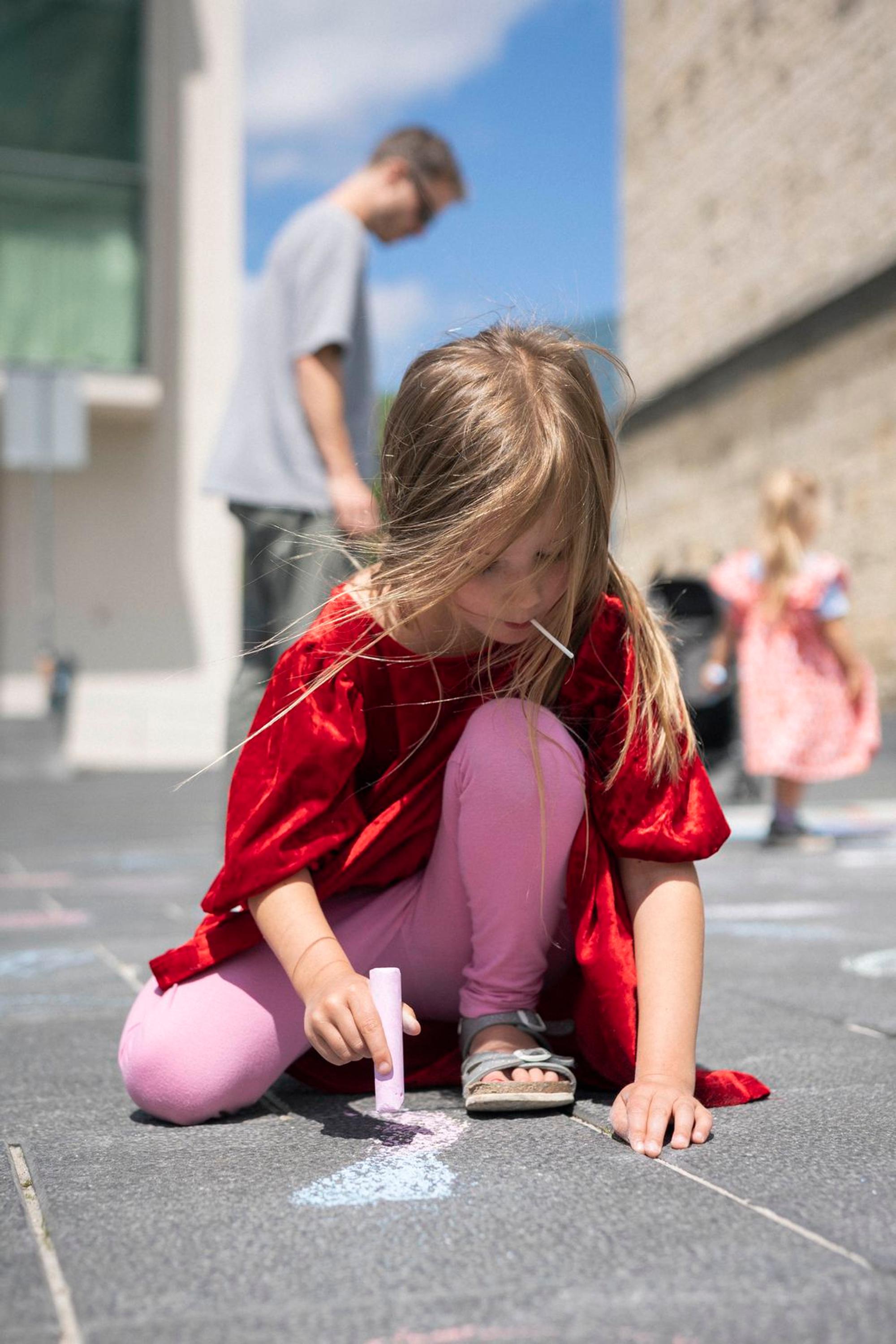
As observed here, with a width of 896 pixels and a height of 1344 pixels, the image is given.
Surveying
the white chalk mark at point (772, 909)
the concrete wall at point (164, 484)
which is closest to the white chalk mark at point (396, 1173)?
the white chalk mark at point (772, 909)

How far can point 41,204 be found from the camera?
38.9 feet

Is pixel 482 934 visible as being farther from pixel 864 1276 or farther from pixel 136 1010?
pixel 864 1276

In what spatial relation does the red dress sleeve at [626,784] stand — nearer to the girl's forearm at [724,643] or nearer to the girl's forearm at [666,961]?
the girl's forearm at [666,961]

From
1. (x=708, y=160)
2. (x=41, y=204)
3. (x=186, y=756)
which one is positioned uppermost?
(x=708, y=160)

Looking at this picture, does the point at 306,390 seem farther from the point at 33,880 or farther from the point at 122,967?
the point at 33,880

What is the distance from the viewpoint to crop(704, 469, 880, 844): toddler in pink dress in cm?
578

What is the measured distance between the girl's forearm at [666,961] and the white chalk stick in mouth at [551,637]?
11.0 inches

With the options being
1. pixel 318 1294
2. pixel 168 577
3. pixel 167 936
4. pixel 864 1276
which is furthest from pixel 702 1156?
pixel 168 577

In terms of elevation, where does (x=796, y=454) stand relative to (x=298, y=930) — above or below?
above

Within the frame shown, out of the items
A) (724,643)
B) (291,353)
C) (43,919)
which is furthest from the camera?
(724,643)

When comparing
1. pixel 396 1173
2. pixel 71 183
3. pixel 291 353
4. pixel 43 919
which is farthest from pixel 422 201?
pixel 71 183

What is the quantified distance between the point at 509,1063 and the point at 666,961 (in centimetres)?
24

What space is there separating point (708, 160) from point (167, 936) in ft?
48.5

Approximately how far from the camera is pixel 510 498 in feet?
5.54
